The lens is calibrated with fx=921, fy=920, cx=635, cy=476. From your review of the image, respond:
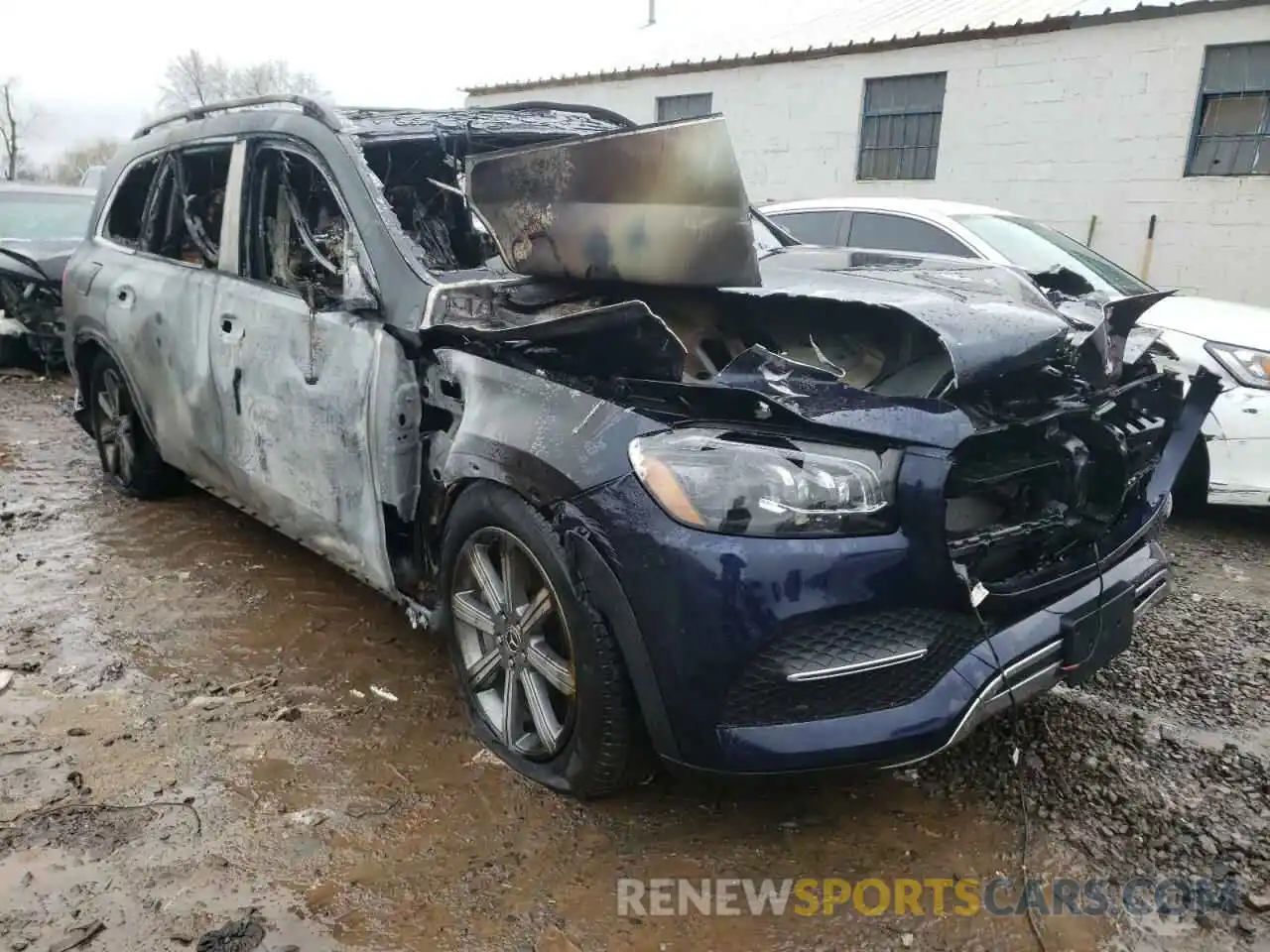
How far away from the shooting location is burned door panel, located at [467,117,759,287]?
2.50 m

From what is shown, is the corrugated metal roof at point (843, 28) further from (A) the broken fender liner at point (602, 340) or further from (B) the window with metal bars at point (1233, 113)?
(A) the broken fender liner at point (602, 340)

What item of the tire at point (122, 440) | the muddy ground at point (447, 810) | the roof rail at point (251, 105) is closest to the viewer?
the muddy ground at point (447, 810)

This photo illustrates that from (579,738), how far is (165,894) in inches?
40.0

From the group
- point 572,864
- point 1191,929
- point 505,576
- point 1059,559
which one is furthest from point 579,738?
point 1191,929

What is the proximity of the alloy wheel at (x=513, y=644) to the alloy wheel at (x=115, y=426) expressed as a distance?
2815 mm

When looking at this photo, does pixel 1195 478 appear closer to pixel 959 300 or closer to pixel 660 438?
pixel 959 300

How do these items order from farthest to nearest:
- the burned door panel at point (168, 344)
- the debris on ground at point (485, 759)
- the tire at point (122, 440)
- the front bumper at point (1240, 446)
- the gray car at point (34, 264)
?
the gray car at point (34, 264)
the tire at point (122, 440)
the front bumper at point (1240, 446)
the burned door panel at point (168, 344)
the debris on ground at point (485, 759)

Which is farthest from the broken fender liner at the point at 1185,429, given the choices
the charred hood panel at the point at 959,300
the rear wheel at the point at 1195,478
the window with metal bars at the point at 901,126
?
the window with metal bars at the point at 901,126

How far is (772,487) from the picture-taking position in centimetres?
195

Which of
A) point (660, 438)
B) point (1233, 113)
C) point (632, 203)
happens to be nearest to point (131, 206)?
point (632, 203)

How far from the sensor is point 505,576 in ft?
8.11

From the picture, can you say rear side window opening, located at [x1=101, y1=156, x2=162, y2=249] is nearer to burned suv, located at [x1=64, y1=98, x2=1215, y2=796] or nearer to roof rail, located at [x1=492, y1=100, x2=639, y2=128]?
burned suv, located at [x1=64, y1=98, x2=1215, y2=796]

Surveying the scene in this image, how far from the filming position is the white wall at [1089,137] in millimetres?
9930

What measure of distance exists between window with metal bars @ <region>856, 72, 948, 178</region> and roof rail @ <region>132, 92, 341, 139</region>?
403 inches
